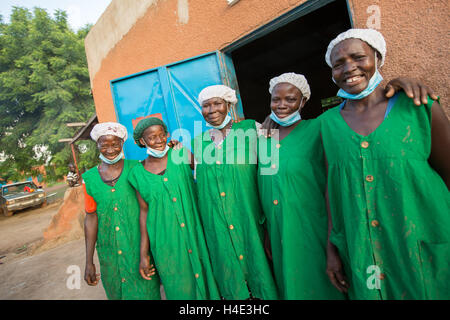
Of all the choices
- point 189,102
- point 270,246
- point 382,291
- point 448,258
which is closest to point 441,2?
point 448,258

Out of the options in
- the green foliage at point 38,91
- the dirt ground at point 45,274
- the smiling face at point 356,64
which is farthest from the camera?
the green foliage at point 38,91

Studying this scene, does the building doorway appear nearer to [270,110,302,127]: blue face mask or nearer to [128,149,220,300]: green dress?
[270,110,302,127]: blue face mask

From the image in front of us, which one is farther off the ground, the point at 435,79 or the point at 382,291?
the point at 435,79

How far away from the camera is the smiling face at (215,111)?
195 centimetres

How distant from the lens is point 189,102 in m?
3.61

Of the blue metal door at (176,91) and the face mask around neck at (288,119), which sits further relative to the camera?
the blue metal door at (176,91)

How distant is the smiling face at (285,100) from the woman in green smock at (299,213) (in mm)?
24

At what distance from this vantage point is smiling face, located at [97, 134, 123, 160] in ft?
7.18

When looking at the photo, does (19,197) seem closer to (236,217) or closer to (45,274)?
(45,274)

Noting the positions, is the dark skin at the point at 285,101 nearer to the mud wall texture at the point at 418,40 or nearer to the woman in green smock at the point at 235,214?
the woman in green smock at the point at 235,214

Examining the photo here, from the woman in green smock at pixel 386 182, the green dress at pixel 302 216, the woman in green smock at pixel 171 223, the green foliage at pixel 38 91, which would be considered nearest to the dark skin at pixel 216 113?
the woman in green smock at pixel 171 223

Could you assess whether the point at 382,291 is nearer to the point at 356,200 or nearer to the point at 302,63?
the point at 356,200

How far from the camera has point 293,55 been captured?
6176mm
